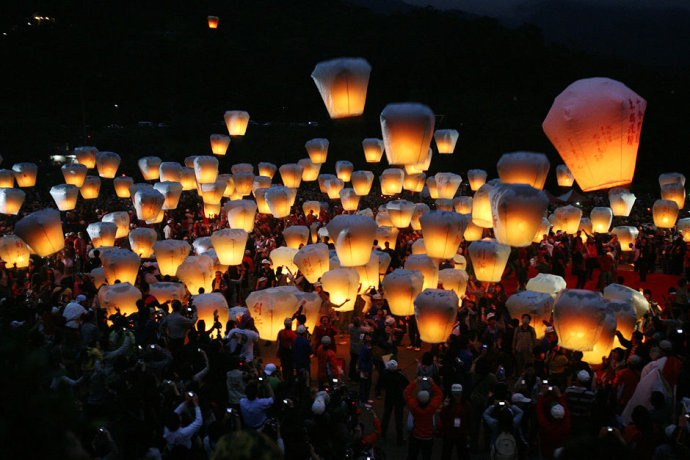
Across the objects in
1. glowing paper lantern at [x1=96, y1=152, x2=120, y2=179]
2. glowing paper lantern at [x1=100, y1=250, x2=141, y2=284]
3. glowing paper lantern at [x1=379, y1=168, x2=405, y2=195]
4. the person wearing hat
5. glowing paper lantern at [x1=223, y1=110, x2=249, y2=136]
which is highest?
glowing paper lantern at [x1=223, y1=110, x2=249, y2=136]

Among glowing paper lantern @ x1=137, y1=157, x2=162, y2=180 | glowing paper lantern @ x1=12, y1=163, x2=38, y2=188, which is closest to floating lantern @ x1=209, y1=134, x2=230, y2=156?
glowing paper lantern @ x1=137, y1=157, x2=162, y2=180

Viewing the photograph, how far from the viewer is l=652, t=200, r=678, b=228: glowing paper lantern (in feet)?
47.9

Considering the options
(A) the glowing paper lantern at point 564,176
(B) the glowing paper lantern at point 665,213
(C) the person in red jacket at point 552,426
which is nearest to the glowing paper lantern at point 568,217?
(B) the glowing paper lantern at point 665,213

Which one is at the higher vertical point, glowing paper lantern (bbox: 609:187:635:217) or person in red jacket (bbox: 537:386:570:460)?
glowing paper lantern (bbox: 609:187:635:217)

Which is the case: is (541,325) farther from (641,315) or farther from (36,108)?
(36,108)

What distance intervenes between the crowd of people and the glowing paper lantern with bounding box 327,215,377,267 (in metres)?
0.68

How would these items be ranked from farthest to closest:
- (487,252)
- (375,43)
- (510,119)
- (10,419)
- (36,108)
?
(375,43) → (36,108) → (510,119) → (487,252) → (10,419)

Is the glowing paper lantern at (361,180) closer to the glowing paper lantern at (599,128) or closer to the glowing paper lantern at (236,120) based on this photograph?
the glowing paper lantern at (236,120)

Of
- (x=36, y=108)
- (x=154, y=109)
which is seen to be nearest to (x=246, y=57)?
(x=154, y=109)

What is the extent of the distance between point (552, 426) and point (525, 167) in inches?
217

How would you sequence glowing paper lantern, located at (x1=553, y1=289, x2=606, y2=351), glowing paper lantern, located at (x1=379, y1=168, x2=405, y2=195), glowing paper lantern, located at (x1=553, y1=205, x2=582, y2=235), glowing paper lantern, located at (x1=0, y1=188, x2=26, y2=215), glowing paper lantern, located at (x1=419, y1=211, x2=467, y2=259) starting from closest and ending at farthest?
1. glowing paper lantern, located at (x1=553, y1=289, x2=606, y2=351)
2. glowing paper lantern, located at (x1=419, y1=211, x2=467, y2=259)
3. glowing paper lantern, located at (x1=0, y1=188, x2=26, y2=215)
4. glowing paper lantern, located at (x1=379, y1=168, x2=405, y2=195)
5. glowing paper lantern, located at (x1=553, y1=205, x2=582, y2=235)

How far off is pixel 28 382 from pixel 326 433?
7.94ft

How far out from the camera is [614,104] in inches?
218

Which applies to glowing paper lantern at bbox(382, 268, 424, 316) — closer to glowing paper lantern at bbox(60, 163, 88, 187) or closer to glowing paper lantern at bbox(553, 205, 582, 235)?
glowing paper lantern at bbox(553, 205, 582, 235)
